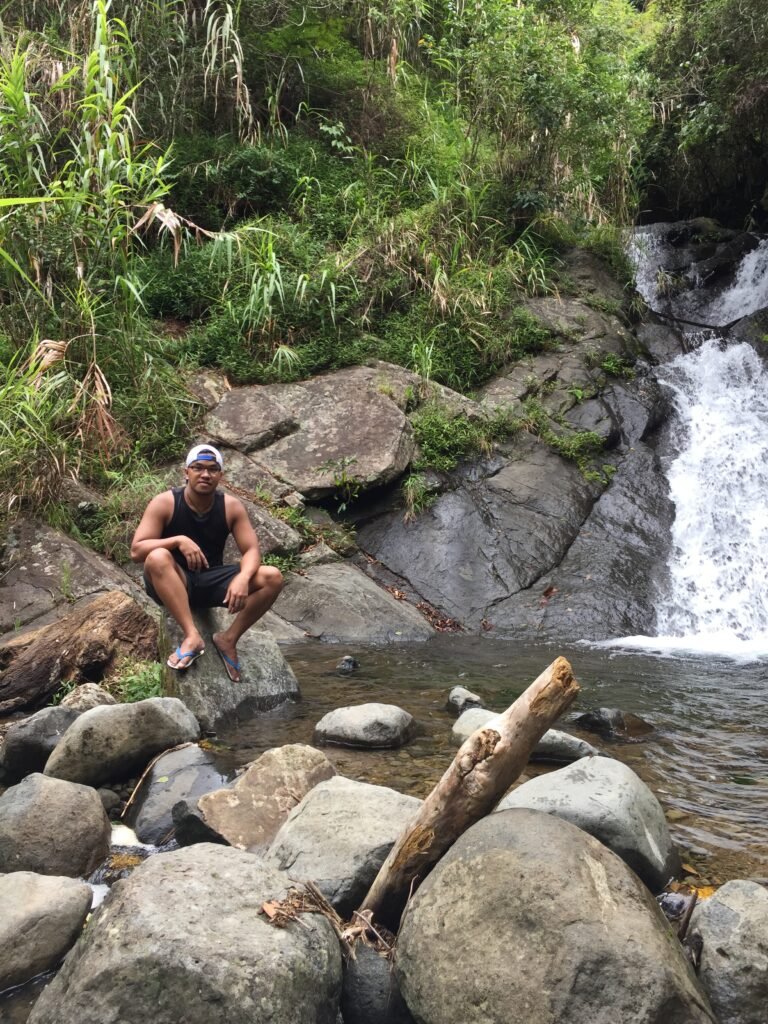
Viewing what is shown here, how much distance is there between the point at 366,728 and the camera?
13.5ft

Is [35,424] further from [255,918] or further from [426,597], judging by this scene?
[255,918]

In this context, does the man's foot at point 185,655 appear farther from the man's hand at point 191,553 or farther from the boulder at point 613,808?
the boulder at point 613,808

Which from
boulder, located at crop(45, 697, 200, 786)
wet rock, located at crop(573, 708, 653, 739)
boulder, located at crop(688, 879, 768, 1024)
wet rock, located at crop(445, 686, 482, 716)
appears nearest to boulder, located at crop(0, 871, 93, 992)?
boulder, located at crop(45, 697, 200, 786)

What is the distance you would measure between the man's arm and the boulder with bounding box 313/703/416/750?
3.68 ft

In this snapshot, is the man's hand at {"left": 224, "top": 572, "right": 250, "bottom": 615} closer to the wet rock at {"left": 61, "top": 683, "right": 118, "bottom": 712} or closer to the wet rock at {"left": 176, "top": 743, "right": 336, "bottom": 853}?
the wet rock at {"left": 61, "top": 683, "right": 118, "bottom": 712}

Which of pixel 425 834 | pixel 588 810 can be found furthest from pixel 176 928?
pixel 588 810

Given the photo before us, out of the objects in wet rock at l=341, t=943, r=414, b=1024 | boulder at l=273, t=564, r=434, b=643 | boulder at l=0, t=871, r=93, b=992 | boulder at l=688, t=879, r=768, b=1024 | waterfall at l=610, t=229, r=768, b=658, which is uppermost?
boulder at l=688, t=879, r=768, b=1024

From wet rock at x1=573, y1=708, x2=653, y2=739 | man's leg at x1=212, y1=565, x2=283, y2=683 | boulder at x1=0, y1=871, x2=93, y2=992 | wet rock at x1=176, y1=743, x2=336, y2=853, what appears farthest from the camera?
man's leg at x1=212, y1=565, x2=283, y2=683

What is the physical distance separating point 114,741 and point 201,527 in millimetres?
1494

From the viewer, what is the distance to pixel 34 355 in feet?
22.4

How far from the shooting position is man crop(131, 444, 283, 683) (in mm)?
4453

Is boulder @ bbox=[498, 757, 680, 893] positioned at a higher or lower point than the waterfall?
higher

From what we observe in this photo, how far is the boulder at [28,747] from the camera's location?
3742 mm

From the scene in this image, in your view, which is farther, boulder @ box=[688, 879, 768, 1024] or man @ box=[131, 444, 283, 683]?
man @ box=[131, 444, 283, 683]
